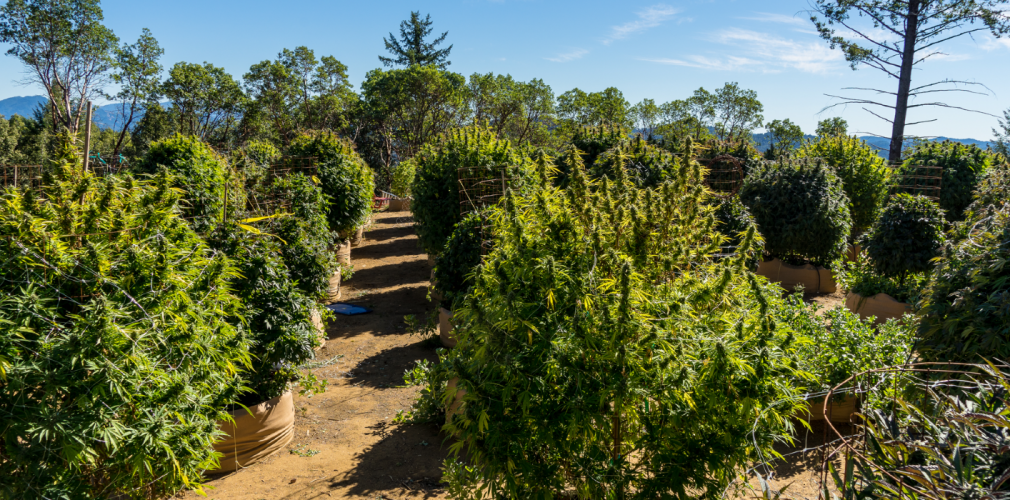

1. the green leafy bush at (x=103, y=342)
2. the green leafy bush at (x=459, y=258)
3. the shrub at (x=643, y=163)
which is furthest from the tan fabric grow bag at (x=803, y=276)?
the green leafy bush at (x=103, y=342)

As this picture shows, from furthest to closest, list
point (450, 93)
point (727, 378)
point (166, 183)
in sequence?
point (450, 93)
point (166, 183)
point (727, 378)

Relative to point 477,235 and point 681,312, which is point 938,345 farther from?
point 477,235

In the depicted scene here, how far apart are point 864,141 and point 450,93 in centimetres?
2128

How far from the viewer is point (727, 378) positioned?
2.49 meters

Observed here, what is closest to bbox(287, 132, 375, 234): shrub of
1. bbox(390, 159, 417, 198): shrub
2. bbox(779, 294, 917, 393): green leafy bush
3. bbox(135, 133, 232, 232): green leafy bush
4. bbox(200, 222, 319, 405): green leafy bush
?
bbox(135, 133, 232, 232): green leafy bush

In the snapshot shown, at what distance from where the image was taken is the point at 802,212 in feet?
30.7

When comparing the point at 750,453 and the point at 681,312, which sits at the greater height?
the point at 681,312

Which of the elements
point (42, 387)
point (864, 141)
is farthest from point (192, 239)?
point (864, 141)

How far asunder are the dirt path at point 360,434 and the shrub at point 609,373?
1.54 meters

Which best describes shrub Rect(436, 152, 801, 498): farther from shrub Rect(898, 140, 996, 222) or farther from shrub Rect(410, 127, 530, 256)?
Answer: shrub Rect(898, 140, 996, 222)

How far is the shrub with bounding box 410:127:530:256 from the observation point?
9562 mm

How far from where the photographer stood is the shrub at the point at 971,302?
265cm

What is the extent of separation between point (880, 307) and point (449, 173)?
7029 millimetres

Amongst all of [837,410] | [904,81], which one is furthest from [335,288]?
[904,81]
